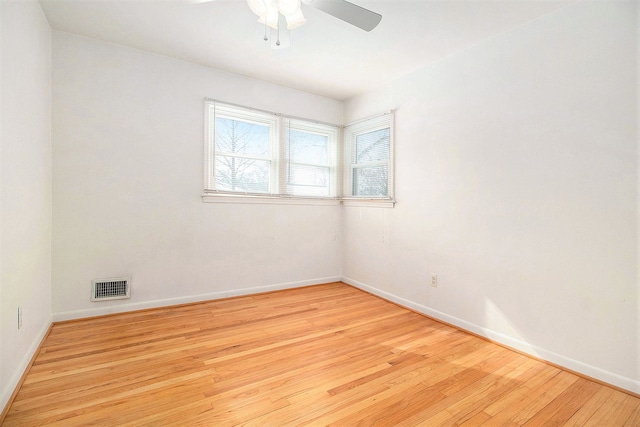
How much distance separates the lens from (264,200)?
3.67m

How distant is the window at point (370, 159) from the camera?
11.8 feet

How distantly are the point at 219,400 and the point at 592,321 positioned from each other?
2363 mm

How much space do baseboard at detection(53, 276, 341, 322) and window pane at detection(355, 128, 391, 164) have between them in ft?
5.63

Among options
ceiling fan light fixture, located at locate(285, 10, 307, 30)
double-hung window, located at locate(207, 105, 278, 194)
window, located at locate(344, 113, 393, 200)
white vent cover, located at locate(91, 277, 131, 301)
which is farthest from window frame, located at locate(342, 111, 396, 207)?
white vent cover, located at locate(91, 277, 131, 301)

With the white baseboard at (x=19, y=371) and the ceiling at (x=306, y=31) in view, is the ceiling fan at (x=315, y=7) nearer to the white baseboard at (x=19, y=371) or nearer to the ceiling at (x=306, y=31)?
the ceiling at (x=306, y=31)

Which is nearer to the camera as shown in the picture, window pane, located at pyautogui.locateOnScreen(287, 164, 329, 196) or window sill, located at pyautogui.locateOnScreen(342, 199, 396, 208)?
window sill, located at pyautogui.locateOnScreen(342, 199, 396, 208)

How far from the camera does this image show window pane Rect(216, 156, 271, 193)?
341 cm

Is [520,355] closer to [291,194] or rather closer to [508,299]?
[508,299]

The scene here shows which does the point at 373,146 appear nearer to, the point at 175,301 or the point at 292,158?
the point at 292,158

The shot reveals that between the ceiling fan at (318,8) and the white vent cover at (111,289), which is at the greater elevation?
the ceiling fan at (318,8)

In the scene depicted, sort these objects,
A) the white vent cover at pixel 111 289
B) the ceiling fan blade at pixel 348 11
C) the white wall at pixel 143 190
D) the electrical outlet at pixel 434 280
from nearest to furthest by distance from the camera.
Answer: the ceiling fan blade at pixel 348 11, the white wall at pixel 143 190, the white vent cover at pixel 111 289, the electrical outlet at pixel 434 280

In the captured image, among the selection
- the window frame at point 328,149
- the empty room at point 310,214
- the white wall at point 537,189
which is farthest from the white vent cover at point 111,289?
the white wall at point 537,189

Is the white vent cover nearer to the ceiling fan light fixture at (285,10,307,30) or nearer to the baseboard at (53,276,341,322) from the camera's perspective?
the baseboard at (53,276,341,322)

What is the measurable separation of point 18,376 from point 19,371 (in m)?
0.03
